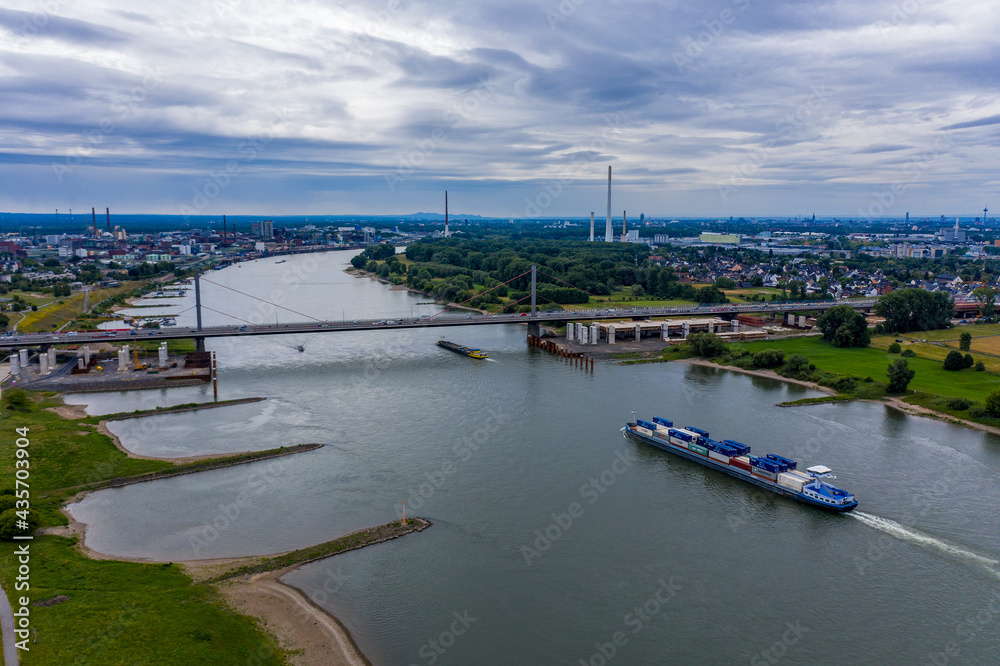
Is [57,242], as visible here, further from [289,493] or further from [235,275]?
[289,493]

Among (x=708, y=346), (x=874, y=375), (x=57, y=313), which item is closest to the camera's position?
(x=874, y=375)

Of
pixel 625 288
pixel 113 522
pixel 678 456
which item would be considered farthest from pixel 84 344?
pixel 625 288

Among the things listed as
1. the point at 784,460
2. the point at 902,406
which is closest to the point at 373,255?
the point at 902,406

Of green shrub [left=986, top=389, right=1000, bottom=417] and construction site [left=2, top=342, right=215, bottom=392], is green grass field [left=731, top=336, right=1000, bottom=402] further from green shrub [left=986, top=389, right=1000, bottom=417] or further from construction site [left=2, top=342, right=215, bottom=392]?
construction site [left=2, top=342, right=215, bottom=392]

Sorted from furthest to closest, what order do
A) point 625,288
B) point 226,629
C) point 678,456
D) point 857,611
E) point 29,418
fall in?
1. point 625,288
2. point 29,418
3. point 678,456
4. point 857,611
5. point 226,629

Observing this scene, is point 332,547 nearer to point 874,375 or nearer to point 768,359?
point 768,359

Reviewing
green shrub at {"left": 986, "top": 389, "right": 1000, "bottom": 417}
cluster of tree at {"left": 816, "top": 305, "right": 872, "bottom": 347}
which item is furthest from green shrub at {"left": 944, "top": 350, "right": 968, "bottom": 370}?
green shrub at {"left": 986, "top": 389, "right": 1000, "bottom": 417}
